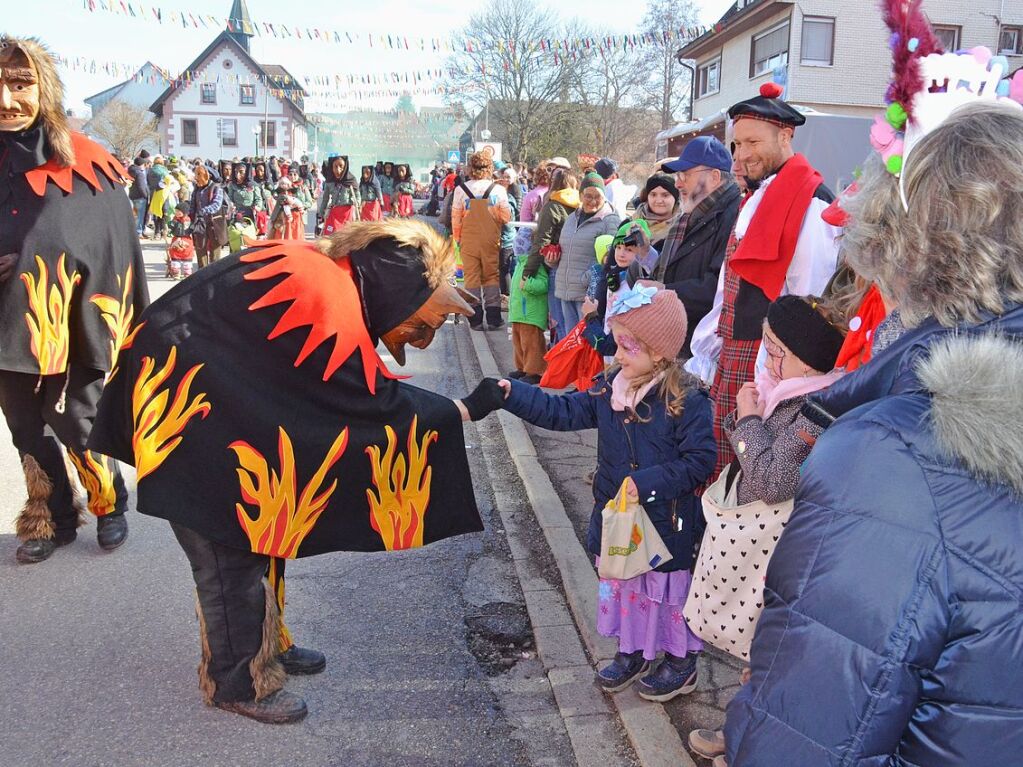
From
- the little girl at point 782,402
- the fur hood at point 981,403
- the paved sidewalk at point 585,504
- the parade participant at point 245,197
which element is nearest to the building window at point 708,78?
the parade participant at point 245,197

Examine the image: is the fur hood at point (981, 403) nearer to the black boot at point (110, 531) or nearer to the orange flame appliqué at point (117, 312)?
the orange flame appliqué at point (117, 312)

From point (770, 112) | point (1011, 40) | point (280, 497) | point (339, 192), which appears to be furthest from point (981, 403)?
point (1011, 40)

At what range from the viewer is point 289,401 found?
2.81 meters

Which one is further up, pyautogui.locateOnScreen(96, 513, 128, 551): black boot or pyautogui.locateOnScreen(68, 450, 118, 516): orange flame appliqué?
pyautogui.locateOnScreen(68, 450, 118, 516): orange flame appliqué

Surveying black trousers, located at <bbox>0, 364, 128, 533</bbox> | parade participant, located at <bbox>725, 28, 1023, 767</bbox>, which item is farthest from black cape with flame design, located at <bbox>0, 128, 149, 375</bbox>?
parade participant, located at <bbox>725, 28, 1023, 767</bbox>

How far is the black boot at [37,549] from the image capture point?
4.32m

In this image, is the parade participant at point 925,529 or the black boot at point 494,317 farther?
the black boot at point 494,317

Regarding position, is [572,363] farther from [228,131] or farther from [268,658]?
[228,131]

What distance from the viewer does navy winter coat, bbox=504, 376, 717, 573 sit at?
304 cm

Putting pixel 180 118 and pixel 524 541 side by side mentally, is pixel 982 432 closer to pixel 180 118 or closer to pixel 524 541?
pixel 524 541

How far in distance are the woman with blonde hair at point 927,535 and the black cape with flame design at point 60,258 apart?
150 inches

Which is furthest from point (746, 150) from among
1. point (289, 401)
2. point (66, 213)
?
point (66, 213)

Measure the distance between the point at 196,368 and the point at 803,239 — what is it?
2.27 metres

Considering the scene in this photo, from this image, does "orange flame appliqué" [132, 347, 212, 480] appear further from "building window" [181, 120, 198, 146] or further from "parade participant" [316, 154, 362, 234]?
"building window" [181, 120, 198, 146]
